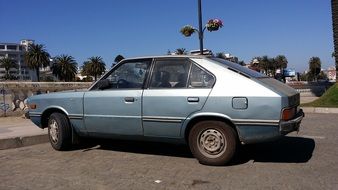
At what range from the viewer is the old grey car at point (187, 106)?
18.7 feet

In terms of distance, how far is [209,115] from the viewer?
19.4ft

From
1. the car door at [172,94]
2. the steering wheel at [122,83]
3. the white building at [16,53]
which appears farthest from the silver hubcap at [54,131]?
the white building at [16,53]

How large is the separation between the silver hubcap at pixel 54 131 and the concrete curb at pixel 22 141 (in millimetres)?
1085

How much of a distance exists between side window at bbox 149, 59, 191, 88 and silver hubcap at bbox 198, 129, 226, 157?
29.2 inches

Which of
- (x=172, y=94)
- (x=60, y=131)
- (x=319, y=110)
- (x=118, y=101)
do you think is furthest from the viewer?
(x=319, y=110)

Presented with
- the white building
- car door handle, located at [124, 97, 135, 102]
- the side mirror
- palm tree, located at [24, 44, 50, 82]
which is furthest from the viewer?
the white building

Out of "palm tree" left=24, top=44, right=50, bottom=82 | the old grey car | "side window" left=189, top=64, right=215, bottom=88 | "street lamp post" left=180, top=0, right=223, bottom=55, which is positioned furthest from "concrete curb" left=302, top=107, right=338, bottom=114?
"palm tree" left=24, top=44, right=50, bottom=82

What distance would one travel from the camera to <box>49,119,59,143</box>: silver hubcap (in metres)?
7.58

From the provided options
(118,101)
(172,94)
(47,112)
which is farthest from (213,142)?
(47,112)

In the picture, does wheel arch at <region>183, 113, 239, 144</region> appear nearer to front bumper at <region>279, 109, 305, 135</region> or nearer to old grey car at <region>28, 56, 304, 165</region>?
old grey car at <region>28, 56, 304, 165</region>

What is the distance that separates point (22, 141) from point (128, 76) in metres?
2.96

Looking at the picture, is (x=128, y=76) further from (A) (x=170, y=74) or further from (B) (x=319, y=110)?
(B) (x=319, y=110)

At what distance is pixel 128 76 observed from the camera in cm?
688

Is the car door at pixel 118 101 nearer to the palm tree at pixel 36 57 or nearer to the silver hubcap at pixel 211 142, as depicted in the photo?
the silver hubcap at pixel 211 142
